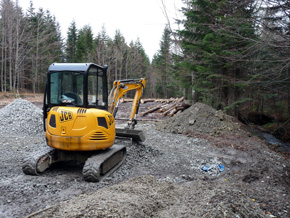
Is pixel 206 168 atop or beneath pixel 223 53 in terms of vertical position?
beneath

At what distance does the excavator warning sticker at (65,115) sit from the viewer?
4875 mm

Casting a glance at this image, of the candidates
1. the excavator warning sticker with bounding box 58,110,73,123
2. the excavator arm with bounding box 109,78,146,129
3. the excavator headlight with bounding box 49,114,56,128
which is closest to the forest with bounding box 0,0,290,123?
the excavator arm with bounding box 109,78,146,129

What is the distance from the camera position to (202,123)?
1134 cm

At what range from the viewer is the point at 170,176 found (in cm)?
573

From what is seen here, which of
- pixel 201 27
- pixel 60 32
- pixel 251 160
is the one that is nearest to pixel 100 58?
pixel 60 32

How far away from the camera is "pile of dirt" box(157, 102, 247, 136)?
10867mm

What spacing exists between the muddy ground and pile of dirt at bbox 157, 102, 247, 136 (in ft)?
3.92

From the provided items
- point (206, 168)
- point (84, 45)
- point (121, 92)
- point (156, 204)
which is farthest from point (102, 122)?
point (84, 45)

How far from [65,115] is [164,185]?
248 centimetres

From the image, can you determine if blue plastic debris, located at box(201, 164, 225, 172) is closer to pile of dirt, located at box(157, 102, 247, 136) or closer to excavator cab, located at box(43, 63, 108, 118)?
excavator cab, located at box(43, 63, 108, 118)

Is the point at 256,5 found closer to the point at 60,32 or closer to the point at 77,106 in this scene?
the point at 77,106

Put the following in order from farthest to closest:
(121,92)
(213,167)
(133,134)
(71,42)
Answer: (71,42)
(133,134)
(121,92)
(213,167)

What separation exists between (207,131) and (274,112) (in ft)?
20.0

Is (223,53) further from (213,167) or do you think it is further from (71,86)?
(71,86)
